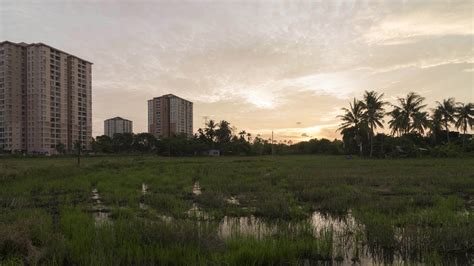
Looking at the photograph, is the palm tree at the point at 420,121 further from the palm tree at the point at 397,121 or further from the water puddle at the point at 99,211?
the water puddle at the point at 99,211

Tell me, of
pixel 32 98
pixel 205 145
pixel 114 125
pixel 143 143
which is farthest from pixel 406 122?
pixel 114 125

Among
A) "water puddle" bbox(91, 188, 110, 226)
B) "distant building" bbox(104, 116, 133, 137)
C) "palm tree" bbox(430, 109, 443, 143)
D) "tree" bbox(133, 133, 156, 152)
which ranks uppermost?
"distant building" bbox(104, 116, 133, 137)

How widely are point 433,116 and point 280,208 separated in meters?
45.7

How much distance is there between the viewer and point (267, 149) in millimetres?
78000

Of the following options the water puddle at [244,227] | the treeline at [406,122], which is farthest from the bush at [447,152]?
the water puddle at [244,227]

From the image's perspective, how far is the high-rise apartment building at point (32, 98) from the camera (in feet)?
242

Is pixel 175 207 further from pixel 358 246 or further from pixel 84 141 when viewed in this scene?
pixel 84 141

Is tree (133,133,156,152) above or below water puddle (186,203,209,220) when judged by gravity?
above

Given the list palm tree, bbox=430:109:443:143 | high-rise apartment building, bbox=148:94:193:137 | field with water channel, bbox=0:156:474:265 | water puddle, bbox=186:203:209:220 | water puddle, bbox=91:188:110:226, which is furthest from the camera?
high-rise apartment building, bbox=148:94:193:137

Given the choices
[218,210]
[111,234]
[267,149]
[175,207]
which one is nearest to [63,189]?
[175,207]

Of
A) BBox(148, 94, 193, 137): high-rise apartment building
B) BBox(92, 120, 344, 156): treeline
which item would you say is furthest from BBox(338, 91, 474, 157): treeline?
BBox(148, 94, 193, 137): high-rise apartment building

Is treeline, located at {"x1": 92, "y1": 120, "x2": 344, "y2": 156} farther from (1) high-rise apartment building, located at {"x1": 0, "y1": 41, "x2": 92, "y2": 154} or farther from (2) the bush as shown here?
(2) the bush

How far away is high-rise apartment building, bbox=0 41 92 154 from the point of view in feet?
242

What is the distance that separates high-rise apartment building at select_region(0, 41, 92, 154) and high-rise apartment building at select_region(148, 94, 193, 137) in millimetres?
26444
